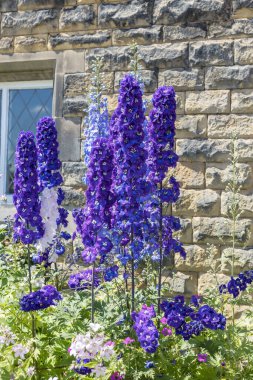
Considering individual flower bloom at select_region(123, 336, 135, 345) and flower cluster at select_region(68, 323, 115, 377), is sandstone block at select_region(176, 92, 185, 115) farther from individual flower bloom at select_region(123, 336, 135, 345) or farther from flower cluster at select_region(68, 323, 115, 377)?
flower cluster at select_region(68, 323, 115, 377)

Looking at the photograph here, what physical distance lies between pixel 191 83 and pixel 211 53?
0.31 m

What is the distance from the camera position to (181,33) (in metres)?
5.49

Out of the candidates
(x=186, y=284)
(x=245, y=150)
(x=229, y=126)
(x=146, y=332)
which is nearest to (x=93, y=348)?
(x=146, y=332)

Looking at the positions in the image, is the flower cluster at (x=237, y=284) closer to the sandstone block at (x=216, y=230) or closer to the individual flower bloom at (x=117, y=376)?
the individual flower bloom at (x=117, y=376)

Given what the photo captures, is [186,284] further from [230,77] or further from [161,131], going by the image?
[161,131]

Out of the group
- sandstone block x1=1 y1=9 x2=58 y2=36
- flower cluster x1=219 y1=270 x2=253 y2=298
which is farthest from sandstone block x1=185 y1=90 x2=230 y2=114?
flower cluster x1=219 y1=270 x2=253 y2=298

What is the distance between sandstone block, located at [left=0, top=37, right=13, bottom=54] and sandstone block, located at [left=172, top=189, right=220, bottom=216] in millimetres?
2227

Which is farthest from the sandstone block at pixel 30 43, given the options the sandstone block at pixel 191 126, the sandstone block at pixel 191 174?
the sandstone block at pixel 191 174

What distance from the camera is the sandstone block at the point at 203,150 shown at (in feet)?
17.4

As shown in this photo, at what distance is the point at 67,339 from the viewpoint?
12.6 ft

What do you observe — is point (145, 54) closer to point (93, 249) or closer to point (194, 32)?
point (194, 32)

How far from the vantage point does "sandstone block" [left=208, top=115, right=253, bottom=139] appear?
527cm

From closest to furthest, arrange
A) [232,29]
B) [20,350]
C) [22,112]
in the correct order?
1. [20,350]
2. [232,29]
3. [22,112]

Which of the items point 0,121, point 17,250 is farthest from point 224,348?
point 0,121
